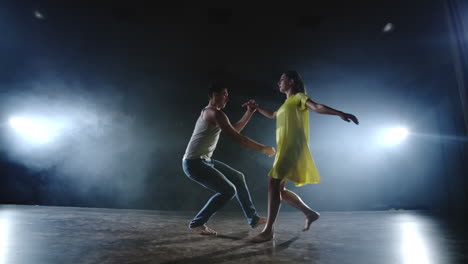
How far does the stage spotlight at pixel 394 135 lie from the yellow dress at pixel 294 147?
374cm

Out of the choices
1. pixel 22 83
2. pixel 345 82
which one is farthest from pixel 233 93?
pixel 22 83

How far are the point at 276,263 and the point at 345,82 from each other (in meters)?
4.60

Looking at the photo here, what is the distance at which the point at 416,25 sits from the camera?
4.49m

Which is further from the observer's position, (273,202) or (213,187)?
(213,187)

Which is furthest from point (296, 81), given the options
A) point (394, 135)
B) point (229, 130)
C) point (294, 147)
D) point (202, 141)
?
point (394, 135)

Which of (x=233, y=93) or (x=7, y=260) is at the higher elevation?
(x=233, y=93)

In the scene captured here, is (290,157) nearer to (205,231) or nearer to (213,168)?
(213,168)

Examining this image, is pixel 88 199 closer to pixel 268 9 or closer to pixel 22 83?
pixel 22 83

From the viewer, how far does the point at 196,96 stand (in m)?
5.41

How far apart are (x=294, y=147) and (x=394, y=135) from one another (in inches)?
157

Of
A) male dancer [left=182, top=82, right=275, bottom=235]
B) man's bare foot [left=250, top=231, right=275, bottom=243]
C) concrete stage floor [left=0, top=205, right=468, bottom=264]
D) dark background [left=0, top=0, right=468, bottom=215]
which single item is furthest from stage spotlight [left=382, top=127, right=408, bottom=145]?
man's bare foot [left=250, top=231, right=275, bottom=243]

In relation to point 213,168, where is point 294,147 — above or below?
above

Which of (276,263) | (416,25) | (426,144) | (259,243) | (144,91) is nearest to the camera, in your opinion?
(276,263)

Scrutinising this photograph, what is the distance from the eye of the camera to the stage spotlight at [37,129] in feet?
17.7
